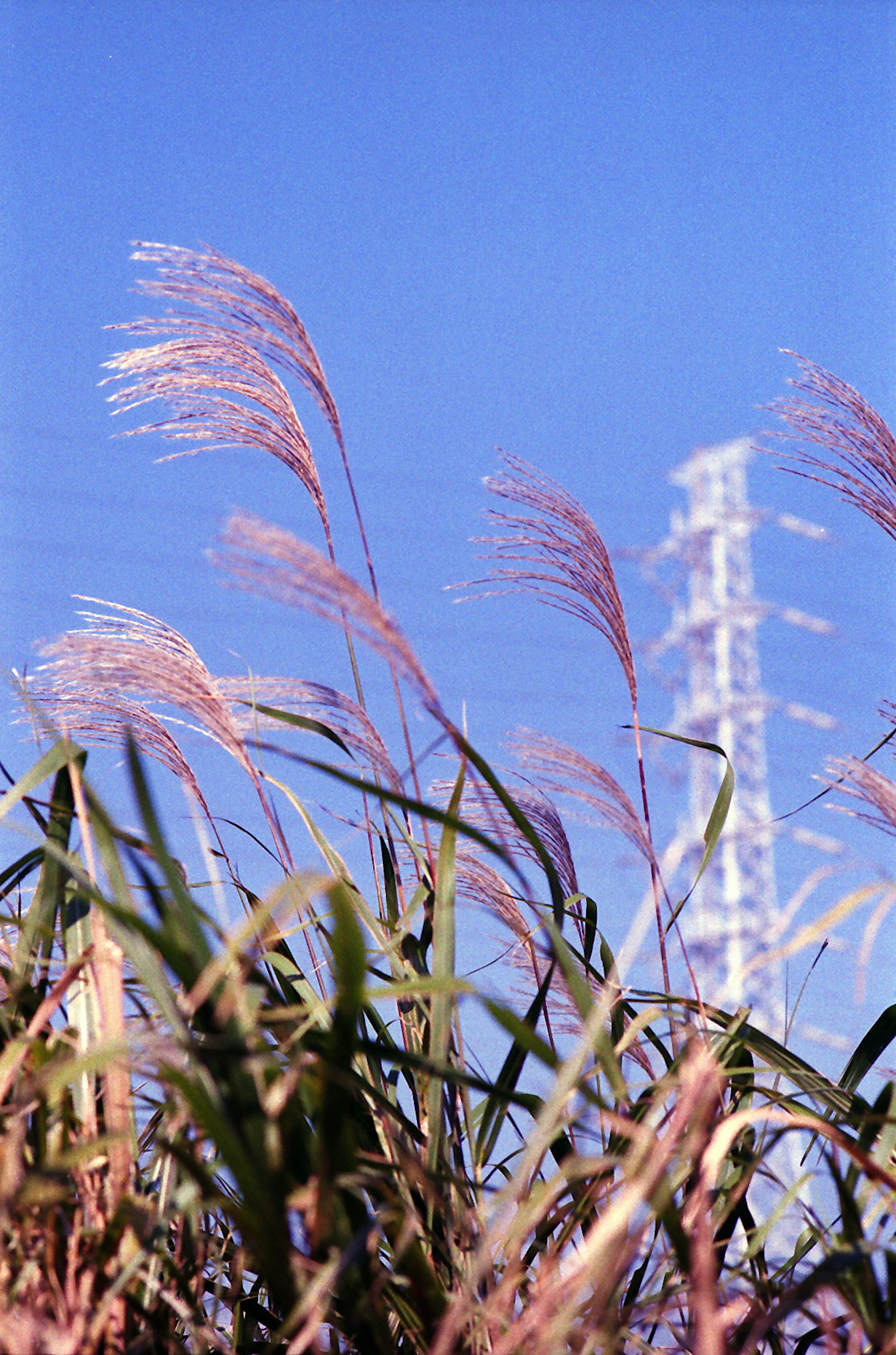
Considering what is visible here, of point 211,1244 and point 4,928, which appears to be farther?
point 4,928

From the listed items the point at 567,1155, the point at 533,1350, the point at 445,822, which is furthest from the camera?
the point at 567,1155

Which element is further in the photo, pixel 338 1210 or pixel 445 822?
pixel 445 822

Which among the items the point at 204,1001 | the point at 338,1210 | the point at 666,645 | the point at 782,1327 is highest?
the point at 666,645

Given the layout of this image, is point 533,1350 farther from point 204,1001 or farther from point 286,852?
point 286,852

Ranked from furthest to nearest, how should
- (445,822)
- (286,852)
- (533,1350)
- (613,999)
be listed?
(286,852) < (613,999) < (445,822) < (533,1350)

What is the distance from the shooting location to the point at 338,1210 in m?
0.68

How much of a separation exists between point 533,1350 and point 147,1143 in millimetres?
560

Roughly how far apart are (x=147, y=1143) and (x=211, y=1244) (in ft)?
→ 0.61

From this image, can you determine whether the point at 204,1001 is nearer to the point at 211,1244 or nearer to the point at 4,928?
the point at 211,1244

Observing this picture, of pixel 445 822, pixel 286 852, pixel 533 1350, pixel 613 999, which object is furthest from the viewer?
pixel 286 852

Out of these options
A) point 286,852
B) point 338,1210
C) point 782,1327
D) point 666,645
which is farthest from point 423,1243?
point 666,645

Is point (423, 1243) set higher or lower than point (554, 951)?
lower

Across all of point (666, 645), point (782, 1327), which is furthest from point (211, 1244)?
point (666, 645)

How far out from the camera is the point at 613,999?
34.9 inches
